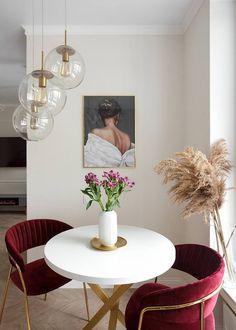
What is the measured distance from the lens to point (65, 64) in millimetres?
1438

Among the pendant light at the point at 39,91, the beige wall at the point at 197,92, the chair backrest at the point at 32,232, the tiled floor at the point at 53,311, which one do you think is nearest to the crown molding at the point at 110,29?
the beige wall at the point at 197,92

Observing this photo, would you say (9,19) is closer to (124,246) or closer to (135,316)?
(124,246)

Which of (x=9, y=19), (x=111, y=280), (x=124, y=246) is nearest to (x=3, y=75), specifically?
(x=9, y=19)

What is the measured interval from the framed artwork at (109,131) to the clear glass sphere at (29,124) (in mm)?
901

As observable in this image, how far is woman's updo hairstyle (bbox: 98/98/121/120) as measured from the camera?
267cm

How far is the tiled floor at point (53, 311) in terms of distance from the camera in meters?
2.10

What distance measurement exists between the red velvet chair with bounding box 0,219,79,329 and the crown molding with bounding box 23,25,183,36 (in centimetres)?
202

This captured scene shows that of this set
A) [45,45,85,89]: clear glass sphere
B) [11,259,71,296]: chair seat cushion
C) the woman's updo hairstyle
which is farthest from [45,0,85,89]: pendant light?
[11,259,71,296]: chair seat cushion

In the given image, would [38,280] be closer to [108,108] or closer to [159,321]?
[159,321]

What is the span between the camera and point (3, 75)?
424 centimetres

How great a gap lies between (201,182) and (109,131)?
1258 millimetres

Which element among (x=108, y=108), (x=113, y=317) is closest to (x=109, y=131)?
(x=108, y=108)

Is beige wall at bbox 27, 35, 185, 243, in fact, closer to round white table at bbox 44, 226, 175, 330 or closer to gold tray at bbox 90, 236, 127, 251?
round white table at bbox 44, 226, 175, 330

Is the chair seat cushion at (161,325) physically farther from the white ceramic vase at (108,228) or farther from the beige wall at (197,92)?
the beige wall at (197,92)
